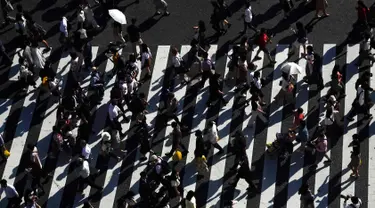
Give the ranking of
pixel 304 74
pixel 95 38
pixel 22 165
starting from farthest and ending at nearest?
pixel 95 38 → pixel 304 74 → pixel 22 165

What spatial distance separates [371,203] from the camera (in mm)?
29422

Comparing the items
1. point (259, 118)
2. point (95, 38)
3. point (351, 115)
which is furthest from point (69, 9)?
point (351, 115)

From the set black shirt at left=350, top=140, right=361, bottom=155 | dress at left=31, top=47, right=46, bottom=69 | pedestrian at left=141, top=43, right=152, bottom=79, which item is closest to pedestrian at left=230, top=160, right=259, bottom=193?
black shirt at left=350, top=140, right=361, bottom=155

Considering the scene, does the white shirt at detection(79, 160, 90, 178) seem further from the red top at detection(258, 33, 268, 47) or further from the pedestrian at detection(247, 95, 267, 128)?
the red top at detection(258, 33, 268, 47)

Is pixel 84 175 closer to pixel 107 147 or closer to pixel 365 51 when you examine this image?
pixel 107 147

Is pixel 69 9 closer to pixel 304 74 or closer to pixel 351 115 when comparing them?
pixel 304 74

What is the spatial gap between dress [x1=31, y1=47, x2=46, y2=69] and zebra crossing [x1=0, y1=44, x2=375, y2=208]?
30.3 inches

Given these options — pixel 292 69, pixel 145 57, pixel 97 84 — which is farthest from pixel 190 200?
pixel 145 57

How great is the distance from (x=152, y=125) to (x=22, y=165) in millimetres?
4955

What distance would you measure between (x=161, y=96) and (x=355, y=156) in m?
8.28

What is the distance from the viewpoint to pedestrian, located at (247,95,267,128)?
31469 millimetres

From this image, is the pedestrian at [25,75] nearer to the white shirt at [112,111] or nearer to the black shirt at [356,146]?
the white shirt at [112,111]

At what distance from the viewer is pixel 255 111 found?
104 ft

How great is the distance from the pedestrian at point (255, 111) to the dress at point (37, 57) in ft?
28.9
